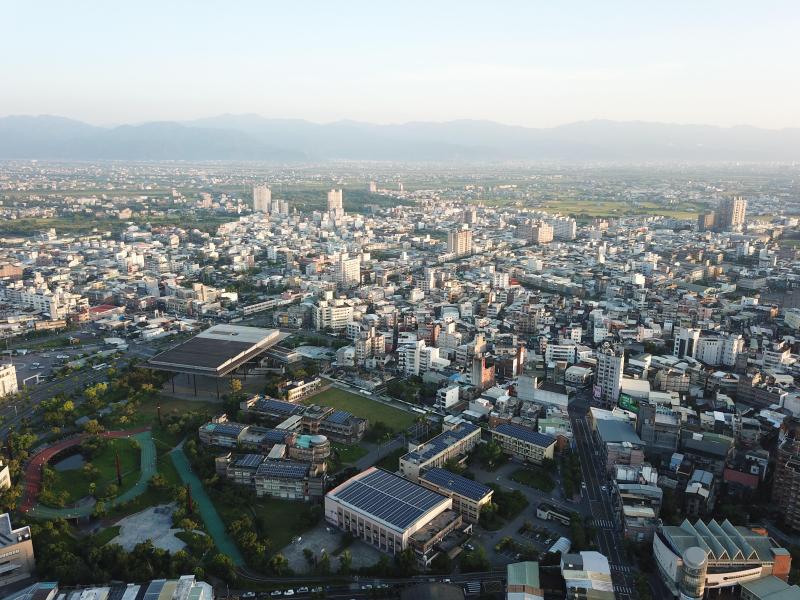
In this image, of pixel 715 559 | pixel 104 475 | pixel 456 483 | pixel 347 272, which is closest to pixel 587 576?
pixel 715 559

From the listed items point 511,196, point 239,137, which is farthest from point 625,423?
point 239,137

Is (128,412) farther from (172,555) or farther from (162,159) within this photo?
(162,159)

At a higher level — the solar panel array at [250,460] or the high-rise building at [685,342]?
the high-rise building at [685,342]

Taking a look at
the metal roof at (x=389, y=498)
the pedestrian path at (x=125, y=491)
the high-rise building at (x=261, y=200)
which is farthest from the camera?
the high-rise building at (x=261, y=200)

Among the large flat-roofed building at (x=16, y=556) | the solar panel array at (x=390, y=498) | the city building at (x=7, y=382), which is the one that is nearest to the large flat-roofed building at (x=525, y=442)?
the solar panel array at (x=390, y=498)

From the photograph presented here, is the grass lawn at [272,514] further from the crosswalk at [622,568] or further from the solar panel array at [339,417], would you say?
the crosswalk at [622,568]
